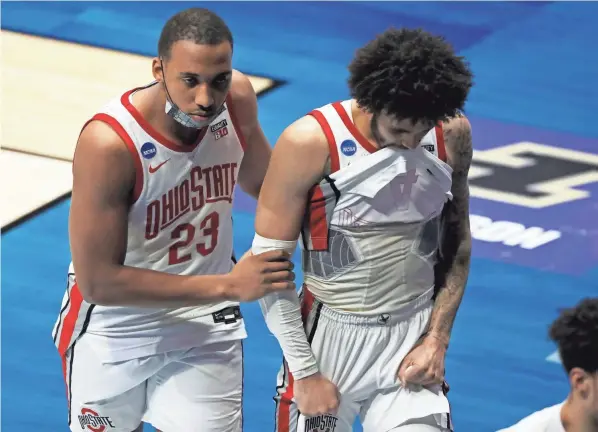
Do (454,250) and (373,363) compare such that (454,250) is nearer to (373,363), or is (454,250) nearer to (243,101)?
(373,363)

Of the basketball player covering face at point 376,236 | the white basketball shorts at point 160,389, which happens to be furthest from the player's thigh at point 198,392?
the basketball player covering face at point 376,236

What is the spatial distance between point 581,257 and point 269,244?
3476mm

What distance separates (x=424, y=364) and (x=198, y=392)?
31.3 inches

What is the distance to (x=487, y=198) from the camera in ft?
24.5

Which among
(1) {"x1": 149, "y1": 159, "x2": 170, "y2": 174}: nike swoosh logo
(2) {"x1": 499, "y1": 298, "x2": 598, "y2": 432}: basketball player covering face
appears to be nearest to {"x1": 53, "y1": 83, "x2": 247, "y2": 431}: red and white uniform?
(1) {"x1": 149, "y1": 159, "x2": 170, "y2": 174}: nike swoosh logo

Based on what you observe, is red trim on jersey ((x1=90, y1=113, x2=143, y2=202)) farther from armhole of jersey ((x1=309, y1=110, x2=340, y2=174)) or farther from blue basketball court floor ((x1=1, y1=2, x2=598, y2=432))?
blue basketball court floor ((x1=1, y1=2, x2=598, y2=432))

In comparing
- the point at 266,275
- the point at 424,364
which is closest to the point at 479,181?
the point at 424,364

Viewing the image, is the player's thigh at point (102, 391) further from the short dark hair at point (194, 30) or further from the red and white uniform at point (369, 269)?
the short dark hair at point (194, 30)

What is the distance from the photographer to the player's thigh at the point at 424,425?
401 cm

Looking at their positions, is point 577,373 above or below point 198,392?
below

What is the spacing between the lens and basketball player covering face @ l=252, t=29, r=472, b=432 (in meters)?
3.73

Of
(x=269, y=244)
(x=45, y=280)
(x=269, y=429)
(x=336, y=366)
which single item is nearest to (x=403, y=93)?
(x=269, y=244)

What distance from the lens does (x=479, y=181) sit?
7.68 metres

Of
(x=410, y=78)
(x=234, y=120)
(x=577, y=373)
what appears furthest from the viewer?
(x=234, y=120)
